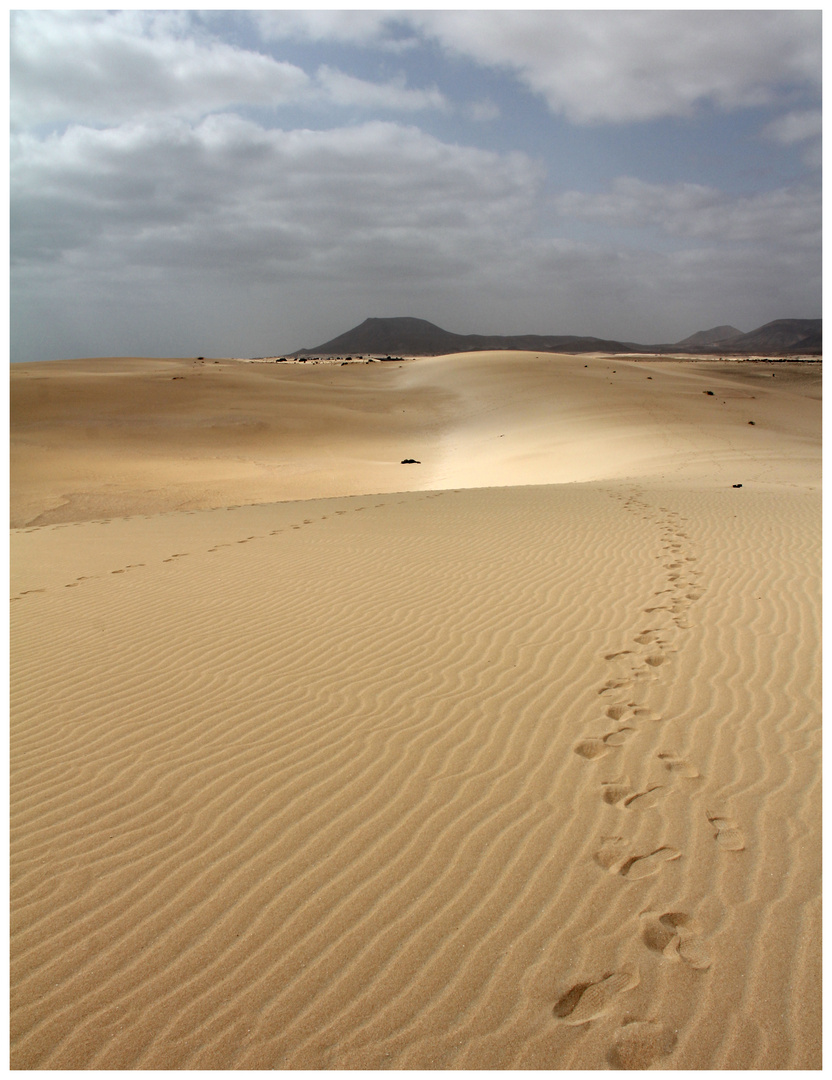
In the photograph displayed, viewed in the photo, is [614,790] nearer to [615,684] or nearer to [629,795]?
[629,795]

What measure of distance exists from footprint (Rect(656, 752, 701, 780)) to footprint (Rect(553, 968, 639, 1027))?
4.45 feet

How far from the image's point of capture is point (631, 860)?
3.12m

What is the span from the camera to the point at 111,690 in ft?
17.3

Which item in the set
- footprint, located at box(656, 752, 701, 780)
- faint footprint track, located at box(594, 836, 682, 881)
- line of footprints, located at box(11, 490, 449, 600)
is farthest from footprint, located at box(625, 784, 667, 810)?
line of footprints, located at box(11, 490, 449, 600)

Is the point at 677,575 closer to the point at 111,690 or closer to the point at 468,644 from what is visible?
the point at 468,644

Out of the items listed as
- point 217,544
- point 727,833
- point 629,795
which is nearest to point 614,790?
point 629,795

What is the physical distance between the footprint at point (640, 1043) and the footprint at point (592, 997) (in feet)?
0.33

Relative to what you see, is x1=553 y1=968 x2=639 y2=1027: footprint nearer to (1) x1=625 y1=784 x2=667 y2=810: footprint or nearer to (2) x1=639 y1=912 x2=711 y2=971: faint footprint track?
(2) x1=639 y1=912 x2=711 y2=971: faint footprint track

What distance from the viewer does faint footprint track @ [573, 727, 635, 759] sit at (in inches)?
157

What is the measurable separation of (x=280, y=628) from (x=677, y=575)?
168 inches

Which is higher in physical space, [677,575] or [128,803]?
[677,575]

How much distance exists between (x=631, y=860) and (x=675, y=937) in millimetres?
429

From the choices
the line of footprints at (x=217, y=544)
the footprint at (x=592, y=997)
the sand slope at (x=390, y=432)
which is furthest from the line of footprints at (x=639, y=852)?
the sand slope at (x=390, y=432)

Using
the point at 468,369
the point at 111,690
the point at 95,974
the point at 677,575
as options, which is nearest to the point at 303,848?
the point at 95,974
